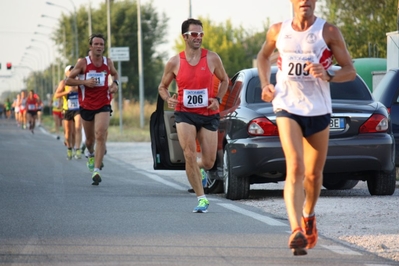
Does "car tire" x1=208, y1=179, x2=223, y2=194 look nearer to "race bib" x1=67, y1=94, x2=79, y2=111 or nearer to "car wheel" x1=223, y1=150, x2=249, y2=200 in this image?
"car wheel" x1=223, y1=150, x2=249, y2=200

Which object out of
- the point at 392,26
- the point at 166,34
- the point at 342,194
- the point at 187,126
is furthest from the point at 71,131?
the point at 166,34

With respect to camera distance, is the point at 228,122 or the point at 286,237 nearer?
the point at 286,237

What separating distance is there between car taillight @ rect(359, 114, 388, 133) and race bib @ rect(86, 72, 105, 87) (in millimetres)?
4202

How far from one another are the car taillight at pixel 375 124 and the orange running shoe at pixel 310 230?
445 centimetres

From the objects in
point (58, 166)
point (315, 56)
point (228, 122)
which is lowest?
point (58, 166)

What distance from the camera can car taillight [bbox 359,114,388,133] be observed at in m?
12.5

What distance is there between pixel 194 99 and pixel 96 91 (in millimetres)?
4240

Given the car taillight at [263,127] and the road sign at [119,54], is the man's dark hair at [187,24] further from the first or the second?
the road sign at [119,54]

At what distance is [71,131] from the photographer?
76.7 ft

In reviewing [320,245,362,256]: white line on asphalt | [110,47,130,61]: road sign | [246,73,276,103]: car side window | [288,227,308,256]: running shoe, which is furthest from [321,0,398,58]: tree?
[288,227,308,256]: running shoe

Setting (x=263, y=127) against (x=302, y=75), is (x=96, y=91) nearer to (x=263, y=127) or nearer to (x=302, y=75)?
(x=263, y=127)

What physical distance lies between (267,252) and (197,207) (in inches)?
121

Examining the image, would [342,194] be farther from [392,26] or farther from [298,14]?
[392,26]

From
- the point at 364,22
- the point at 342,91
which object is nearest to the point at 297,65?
the point at 342,91
